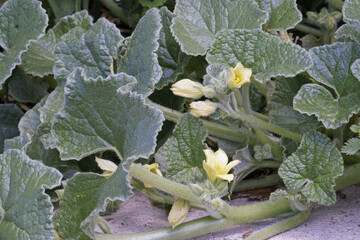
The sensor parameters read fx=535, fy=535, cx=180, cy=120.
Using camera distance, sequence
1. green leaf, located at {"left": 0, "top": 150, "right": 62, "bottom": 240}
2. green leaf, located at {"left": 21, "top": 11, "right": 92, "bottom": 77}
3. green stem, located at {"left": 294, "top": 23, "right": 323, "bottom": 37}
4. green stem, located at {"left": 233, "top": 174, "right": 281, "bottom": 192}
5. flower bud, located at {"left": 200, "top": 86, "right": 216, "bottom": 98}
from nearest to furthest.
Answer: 1. green leaf, located at {"left": 0, "top": 150, "right": 62, "bottom": 240}
2. flower bud, located at {"left": 200, "top": 86, "right": 216, "bottom": 98}
3. green stem, located at {"left": 233, "top": 174, "right": 281, "bottom": 192}
4. green leaf, located at {"left": 21, "top": 11, "right": 92, "bottom": 77}
5. green stem, located at {"left": 294, "top": 23, "right": 323, "bottom": 37}

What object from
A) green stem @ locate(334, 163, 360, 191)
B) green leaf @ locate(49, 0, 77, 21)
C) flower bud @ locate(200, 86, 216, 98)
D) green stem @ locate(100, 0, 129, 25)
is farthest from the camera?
green stem @ locate(100, 0, 129, 25)

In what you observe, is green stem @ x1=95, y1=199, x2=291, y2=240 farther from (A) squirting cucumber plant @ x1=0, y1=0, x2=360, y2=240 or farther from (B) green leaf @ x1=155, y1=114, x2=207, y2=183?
(B) green leaf @ x1=155, y1=114, x2=207, y2=183

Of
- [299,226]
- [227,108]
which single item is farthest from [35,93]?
[299,226]

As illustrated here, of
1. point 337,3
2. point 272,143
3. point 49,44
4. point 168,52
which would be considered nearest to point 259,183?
point 272,143

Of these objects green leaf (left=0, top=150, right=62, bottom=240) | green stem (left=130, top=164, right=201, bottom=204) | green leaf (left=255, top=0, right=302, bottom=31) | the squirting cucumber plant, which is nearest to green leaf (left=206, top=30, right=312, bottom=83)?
the squirting cucumber plant

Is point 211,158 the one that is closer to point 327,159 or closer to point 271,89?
point 327,159

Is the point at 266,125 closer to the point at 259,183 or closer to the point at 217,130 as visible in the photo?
the point at 217,130
